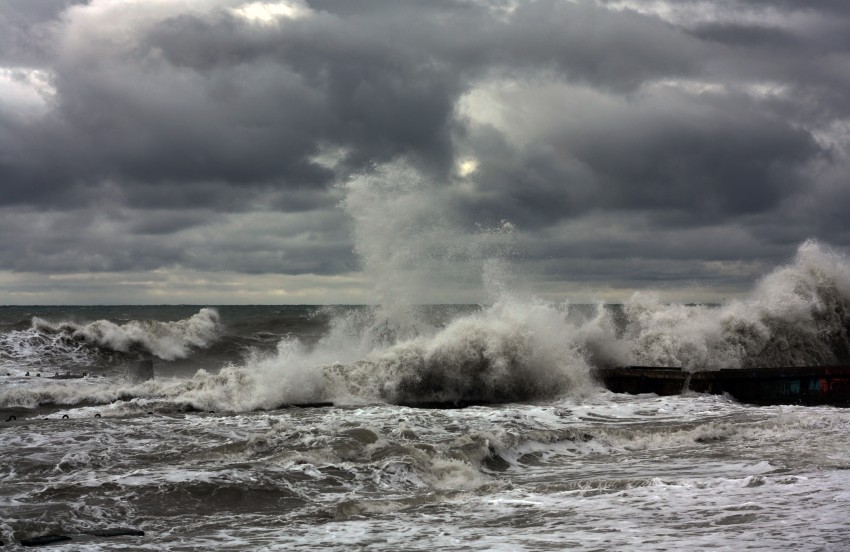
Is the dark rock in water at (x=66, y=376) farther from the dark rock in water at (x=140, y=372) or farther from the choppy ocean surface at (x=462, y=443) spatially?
the dark rock in water at (x=140, y=372)

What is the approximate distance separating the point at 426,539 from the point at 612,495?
2377mm

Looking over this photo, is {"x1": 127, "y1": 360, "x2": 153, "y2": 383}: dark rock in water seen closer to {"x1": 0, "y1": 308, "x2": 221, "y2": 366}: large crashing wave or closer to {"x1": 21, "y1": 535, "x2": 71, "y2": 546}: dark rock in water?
{"x1": 0, "y1": 308, "x2": 221, "y2": 366}: large crashing wave

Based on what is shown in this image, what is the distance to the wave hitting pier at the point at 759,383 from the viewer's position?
1516cm

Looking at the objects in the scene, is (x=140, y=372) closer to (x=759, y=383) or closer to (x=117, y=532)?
(x=117, y=532)

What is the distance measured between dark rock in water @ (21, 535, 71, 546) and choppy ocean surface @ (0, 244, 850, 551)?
0.10 m

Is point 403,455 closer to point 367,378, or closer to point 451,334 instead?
point 367,378

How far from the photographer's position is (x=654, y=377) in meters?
17.3

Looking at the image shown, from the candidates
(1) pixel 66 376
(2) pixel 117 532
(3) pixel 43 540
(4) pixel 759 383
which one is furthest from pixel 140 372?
(4) pixel 759 383

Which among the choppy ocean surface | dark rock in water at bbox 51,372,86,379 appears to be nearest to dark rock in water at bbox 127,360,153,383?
the choppy ocean surface

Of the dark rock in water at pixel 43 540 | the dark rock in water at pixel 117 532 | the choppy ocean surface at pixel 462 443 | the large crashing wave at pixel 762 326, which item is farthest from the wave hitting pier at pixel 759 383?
the dark rock in water at pixel 43 540

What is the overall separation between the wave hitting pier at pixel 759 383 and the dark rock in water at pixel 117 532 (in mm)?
12644

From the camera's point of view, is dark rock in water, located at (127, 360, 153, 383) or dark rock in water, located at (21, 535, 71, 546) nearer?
dark rock in water, located at (21, 535, 71, 546)

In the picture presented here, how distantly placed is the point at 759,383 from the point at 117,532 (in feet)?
43.3

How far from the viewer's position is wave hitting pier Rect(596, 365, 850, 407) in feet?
49.7
